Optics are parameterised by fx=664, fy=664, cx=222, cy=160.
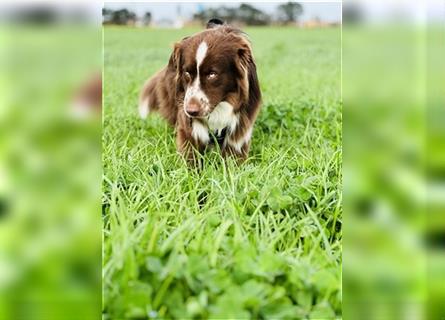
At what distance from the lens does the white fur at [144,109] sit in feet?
8.46

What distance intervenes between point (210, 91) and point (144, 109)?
17.6 inches

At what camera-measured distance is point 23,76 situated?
5.16ft

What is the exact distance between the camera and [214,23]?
7.34 ft

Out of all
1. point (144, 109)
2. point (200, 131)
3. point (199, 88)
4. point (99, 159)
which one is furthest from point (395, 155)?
point (144, 109)

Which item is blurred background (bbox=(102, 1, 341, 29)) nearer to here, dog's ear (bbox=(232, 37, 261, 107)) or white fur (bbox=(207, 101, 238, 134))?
dog's ear (bbox=(232, 37, 261, 107))

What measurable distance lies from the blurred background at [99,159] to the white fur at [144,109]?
92cm

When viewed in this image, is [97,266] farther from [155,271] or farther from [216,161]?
[216,161]

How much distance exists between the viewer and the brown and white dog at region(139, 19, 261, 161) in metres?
2.23

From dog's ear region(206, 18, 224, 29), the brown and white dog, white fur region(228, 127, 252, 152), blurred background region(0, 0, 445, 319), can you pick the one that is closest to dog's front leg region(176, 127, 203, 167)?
the brown and white dog

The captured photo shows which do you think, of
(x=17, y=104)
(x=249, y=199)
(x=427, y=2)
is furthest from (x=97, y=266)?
(x=427, y=2)

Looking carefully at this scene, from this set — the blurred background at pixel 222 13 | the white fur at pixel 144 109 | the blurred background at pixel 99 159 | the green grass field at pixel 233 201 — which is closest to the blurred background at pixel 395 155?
the blurred background at pixel 99 159

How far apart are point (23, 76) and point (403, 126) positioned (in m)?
0.92

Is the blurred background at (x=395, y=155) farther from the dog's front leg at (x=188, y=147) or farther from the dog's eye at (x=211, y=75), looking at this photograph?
the dog's front leg at (x=188, y=147)

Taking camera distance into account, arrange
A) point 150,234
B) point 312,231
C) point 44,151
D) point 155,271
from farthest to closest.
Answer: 1. point 312,231
2. point 150,234
3. point 155,271
4. point 44,151
